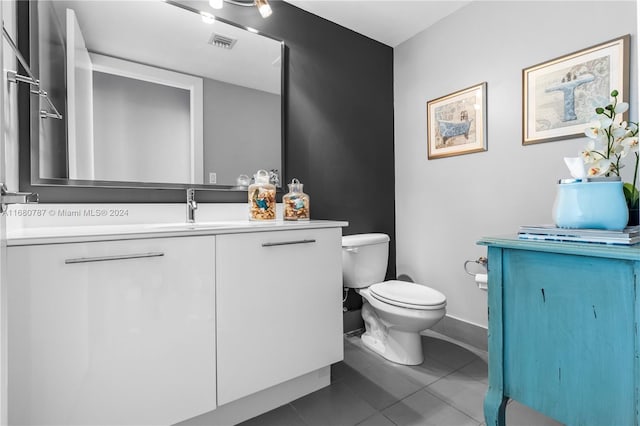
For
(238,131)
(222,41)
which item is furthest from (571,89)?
(222,41)

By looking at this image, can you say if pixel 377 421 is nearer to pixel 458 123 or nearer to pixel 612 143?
pixel 612 143

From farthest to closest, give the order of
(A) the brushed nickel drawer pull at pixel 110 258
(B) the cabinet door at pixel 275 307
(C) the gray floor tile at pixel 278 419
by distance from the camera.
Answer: (C) the gray floor tile at pixel 278 419
(B) the cabinet door at pixel 275 307
(A) the brushed nickel drawer pull at pixel 110 258

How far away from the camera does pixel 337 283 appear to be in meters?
1.64

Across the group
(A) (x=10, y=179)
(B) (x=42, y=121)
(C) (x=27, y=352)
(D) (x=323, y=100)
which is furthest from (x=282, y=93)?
(C) (x=27, y=352)

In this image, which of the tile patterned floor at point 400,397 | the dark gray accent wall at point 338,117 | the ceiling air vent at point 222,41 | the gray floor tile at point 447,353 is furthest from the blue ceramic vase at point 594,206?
the ceiling air vent at point 222,41

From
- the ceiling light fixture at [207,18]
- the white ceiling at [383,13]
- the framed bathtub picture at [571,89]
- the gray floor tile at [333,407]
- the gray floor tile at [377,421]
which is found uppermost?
the white ceiling at [383,13]

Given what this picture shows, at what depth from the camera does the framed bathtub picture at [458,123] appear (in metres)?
2.07

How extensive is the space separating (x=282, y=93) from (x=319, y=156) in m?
0.50

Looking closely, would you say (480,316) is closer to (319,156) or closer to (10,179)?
(319,156)

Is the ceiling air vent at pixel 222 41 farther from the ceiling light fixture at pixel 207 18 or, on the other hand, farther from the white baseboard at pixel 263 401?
the white baseboard at pixel 263 401

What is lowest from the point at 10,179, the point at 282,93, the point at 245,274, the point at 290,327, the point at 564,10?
the point at 290,327

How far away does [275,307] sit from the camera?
1.43m

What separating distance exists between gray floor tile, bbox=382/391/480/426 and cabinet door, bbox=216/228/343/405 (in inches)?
14.5

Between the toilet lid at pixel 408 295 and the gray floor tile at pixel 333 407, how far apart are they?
54 centimetres
